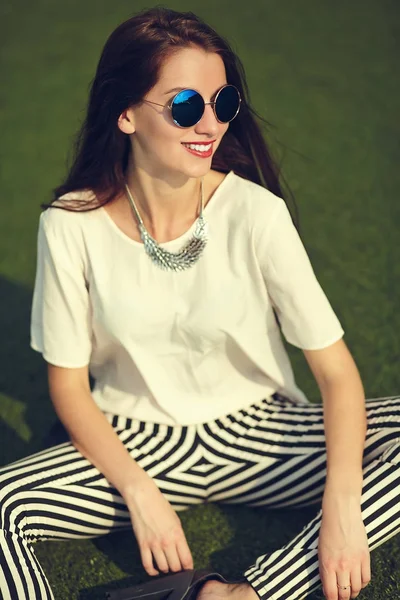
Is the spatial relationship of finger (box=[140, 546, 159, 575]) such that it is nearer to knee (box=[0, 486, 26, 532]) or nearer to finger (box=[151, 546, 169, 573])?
finger (box=[151, 546, 169, 573])

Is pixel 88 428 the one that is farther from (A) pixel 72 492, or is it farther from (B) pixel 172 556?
(B) pixel 172 556

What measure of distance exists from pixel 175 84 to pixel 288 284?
0.70m

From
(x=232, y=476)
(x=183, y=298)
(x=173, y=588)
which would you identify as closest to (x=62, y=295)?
(x=183, y=298)

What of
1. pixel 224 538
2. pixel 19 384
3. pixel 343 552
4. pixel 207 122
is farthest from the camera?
pixel 19 384

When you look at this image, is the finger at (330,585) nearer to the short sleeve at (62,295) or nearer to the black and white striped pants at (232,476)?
the black and white striped pants at (232,476)

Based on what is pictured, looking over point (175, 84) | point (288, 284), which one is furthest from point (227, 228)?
point (175, 84)

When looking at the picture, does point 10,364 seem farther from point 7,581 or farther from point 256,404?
point 7,581

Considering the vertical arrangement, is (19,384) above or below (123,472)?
below

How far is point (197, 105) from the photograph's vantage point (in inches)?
106

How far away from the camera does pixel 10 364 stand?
4254 millimetres

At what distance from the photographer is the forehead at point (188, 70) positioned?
2684mm

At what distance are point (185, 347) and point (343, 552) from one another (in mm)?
839

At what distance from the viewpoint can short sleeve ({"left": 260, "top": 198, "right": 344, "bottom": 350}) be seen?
2.86 metres

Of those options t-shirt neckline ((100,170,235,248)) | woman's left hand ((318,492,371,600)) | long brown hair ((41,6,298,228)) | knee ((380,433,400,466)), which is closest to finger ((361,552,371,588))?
woman's left hand ((318,492,371,600))
